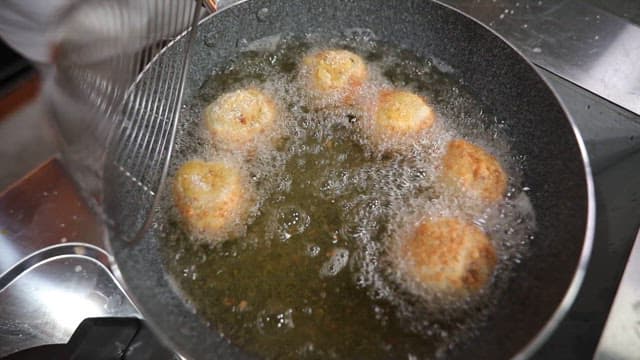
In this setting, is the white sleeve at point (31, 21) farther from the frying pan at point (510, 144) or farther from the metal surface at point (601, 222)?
the metal surface at point (601, 222)

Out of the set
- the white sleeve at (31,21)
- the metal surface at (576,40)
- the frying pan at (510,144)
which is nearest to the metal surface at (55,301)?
the frying pan at (510,144)

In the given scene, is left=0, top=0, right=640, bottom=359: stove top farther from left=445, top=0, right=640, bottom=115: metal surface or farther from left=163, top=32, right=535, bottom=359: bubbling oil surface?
left=163, top=32, right=535, bottom=359: bubbling oil surface

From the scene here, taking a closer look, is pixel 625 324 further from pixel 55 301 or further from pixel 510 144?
pixel 55 301

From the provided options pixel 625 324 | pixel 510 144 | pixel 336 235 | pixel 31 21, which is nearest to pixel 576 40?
pixel 510 144

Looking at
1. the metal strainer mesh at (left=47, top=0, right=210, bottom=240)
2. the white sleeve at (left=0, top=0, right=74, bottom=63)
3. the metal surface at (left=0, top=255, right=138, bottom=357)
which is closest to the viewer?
the metal strainer mesh at (left=47, top=0, right=210, bottom=240)

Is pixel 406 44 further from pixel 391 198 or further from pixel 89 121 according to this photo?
pixel 89 121

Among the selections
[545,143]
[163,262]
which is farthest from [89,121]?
[545,143]

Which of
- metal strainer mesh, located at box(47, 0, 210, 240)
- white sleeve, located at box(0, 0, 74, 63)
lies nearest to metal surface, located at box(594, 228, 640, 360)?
metal strainer mesh, located at box(47, 0, 210, 240)

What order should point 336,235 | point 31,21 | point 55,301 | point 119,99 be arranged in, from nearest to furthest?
point 119,99
point 336,235
point 55,301
point 31,21
